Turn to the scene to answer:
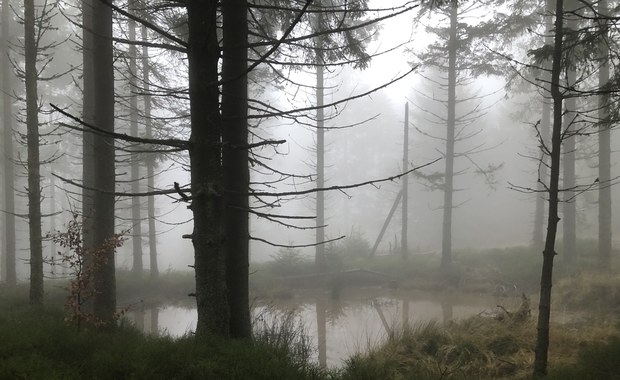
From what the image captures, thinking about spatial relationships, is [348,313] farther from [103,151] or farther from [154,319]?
[103,151]

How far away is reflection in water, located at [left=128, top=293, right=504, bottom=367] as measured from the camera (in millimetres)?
10484

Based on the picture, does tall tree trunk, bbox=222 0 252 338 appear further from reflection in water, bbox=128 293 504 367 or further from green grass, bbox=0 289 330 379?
reflection in water, bbox=128 293 504 367

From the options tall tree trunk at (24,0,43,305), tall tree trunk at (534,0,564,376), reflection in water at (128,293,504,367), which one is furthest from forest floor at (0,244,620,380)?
reflection in water at (128,293,504,367)

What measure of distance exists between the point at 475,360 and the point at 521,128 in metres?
41.0

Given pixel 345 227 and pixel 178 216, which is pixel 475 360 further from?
pixel 178 216

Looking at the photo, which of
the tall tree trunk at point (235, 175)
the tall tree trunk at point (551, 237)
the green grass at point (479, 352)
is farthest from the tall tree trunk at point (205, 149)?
the tall tree trunk at point (551, 237)

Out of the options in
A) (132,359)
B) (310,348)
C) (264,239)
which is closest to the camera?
(132,359)

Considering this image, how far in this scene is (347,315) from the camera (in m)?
13.2

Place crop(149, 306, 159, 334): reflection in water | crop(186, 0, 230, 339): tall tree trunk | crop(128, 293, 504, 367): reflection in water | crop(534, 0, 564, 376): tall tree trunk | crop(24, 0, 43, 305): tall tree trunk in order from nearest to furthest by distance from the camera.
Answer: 1. crop(186, 0, 230, 339): tall tree trunk
2. crop(534, 0, 564, 376): tall tree trunk
3. crop(24, 0, 43, 305): tall tree trunk
4. crop(128, 293, 504, 367): reflection in water
5. crop(149, 306, 159, 334): reflection in water

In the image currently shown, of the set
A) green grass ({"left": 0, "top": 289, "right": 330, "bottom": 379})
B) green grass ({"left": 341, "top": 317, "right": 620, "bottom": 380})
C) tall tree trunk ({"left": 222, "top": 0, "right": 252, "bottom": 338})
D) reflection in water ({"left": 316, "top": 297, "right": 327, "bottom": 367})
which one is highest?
tall tree trunk ({"left": 222, "top": 0, "right": 252, "bottom": 338})

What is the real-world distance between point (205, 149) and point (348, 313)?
35.2 ft

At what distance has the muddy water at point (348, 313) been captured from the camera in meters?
10.5

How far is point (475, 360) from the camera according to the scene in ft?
21.9

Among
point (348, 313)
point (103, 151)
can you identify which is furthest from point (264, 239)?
point (103, 151)
